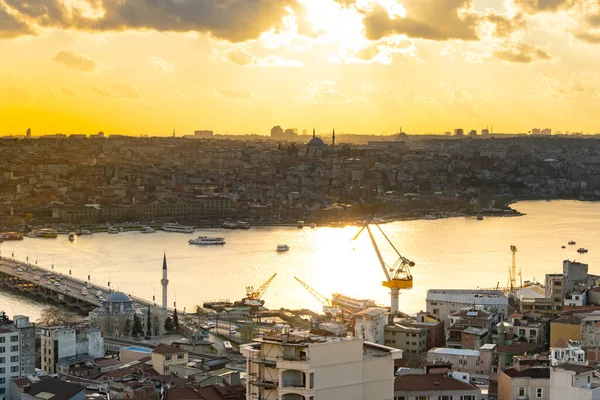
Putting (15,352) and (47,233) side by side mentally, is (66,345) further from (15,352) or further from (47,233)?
(47,233)

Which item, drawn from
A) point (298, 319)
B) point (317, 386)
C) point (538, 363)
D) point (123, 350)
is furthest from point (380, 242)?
point (317, 386)

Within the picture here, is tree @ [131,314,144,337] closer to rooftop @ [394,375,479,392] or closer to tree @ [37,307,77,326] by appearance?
tree @ [37,307,77,326]

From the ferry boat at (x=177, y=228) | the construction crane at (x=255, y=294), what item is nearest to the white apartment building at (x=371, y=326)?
the construction crane at (x=255, y=294)

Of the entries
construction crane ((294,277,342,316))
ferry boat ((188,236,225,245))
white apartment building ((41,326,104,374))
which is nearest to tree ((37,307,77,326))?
construction crane ((294,277,342,316))

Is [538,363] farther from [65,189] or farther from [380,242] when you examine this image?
[65,189]

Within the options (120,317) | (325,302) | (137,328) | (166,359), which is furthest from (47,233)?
(166,359)
